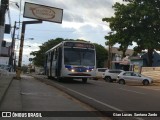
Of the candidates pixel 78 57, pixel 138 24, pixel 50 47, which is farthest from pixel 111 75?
pixel 50 47

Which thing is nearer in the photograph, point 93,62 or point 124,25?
point 93,62

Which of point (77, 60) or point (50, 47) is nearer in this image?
point (77, 60)

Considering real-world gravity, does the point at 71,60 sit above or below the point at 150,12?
below

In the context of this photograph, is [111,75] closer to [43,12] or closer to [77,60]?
[43,12]

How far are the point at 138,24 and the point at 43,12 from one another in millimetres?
15769

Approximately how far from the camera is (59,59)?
33.0 meters

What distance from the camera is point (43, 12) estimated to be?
46875mm

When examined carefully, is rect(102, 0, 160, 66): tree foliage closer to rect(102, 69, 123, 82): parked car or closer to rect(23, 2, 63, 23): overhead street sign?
rect(102, 69, 123, 82): parked car

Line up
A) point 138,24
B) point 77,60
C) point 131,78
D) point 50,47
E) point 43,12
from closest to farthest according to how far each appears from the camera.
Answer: point 77,60 → point 131,78 → point 43,12 → point 138,24 → point 50,47

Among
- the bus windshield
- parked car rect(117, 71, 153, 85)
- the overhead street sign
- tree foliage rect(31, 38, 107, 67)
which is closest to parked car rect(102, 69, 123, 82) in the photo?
parked car rect(117, 71, 153, 85)

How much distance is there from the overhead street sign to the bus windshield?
14514mm

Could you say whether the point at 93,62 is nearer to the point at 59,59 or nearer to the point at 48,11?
the point at 59,59

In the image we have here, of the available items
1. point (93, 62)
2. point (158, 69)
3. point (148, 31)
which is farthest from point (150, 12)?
point (93, 62)

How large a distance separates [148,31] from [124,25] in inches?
142
